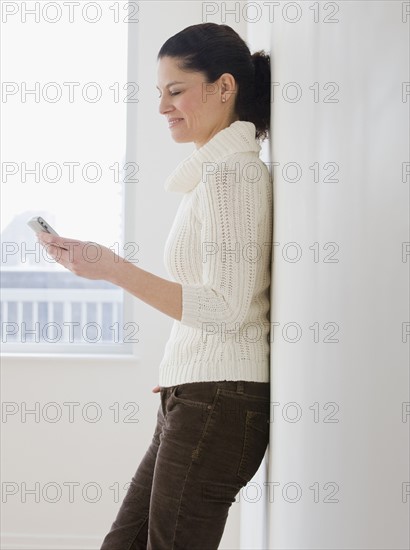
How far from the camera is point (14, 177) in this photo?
9.65 feet

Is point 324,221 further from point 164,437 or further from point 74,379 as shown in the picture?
point 74,379

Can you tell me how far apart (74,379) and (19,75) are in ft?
4.03

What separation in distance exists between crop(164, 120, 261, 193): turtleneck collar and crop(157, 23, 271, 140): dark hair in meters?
0.07

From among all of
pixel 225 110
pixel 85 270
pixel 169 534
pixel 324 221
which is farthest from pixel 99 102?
pixel 324 221

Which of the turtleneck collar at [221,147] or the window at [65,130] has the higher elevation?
the window at [65,130]

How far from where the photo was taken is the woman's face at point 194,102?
133cm

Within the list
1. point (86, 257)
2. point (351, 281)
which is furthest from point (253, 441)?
point (351, 281)

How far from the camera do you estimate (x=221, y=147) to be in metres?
1.29

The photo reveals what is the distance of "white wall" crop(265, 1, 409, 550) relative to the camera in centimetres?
43

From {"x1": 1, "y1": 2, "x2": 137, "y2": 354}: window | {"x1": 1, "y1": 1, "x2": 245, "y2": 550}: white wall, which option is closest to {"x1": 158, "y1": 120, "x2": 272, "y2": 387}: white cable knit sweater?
{"x1": 1, "y1": 1, "x2": 245, "y2": 550}: white wall

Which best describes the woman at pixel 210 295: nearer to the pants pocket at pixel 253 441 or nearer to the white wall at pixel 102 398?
the pants pocket at pixel 253 441

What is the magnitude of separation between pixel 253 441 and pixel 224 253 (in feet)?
1.12

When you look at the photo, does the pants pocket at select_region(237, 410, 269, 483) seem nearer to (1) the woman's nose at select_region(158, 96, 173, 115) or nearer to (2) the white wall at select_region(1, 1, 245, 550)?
(1) the woman's nose at select_region(158, 96, 173, 115)

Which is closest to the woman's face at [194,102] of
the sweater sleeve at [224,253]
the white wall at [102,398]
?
the sweater sleeve at [224,253]
